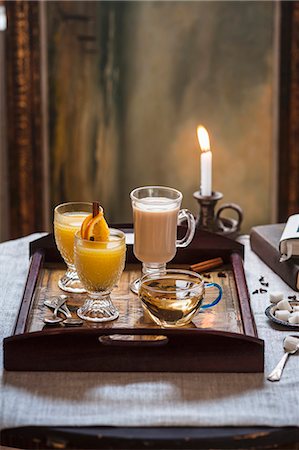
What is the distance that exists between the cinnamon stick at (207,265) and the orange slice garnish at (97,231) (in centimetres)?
36

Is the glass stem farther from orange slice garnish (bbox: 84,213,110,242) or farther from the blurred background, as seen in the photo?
the blurred background

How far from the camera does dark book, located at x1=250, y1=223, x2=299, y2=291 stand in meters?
1.99

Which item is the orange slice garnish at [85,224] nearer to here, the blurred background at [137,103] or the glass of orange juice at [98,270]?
the glass of orange juice at [98,270]

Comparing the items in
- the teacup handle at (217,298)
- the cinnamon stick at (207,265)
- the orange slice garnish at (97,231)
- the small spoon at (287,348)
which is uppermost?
the orange slice garnish at (97,231)

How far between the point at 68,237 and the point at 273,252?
495 mm

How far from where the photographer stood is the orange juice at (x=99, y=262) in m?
1.69

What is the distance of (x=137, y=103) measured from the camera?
332 cm

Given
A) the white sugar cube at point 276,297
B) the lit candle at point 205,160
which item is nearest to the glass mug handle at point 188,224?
the white sugar cube at point 276,297

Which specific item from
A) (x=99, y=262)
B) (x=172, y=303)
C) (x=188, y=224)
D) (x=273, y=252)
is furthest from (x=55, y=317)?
(x=273, y=252)

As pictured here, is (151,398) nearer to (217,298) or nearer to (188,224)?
(217,298)

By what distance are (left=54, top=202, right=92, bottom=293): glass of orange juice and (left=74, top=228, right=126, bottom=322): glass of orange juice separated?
13 centimetres

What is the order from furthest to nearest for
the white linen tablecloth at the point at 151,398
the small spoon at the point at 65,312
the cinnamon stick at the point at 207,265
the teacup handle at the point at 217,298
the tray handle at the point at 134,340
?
the cinnamon stick at the point at 207,265 → the teacup handle at the point at 217,298 → the small spoon at the point at 65,312 → the tray handle at the point at 134,340 → the white linen tablecloth at the point at 151,398

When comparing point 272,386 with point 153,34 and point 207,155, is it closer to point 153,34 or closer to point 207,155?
point 207,155

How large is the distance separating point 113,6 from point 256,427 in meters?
2.12
